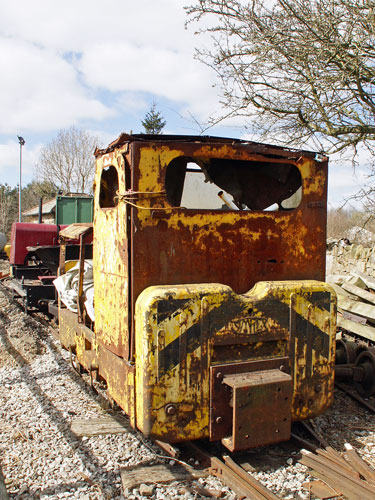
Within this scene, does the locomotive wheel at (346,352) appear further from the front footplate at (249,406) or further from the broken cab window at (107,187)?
the broken cab window at (107,187)

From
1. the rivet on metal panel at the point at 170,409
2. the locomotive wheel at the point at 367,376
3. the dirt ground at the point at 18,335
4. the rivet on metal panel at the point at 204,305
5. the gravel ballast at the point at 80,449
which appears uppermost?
the rivet on metal panel at the point at 204,305

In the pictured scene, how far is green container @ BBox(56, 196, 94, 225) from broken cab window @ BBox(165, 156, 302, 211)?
901 centimetres

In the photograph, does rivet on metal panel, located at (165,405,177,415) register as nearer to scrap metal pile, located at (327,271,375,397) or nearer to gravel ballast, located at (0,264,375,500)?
gravel ballast, located at (0,264,375,500)

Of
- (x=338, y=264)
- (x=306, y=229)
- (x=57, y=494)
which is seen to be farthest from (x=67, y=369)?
(x=338, y=264)

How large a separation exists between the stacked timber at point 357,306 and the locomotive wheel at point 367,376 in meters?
0.81

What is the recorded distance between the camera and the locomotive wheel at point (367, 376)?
488 centimetres

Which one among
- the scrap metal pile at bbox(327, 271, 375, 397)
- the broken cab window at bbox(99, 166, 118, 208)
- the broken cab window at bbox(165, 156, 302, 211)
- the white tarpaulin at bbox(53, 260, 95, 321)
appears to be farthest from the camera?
the white tarpaulin at bbox(53, 260, 95, 321)

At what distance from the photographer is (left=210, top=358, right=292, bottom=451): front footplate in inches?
125

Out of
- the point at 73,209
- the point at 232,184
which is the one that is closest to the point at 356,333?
the point at 232,184

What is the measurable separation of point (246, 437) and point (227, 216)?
1674mm

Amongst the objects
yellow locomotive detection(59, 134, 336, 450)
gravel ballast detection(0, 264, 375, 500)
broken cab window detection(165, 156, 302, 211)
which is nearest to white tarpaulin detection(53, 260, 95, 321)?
gravel ballast detection(0, 264, 375, 500)

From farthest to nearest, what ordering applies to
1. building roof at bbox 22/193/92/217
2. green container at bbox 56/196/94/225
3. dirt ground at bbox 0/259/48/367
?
building roof at bbox 22/193/92/217
green container at bbox 56/196/94/225
dirt ground at bbox 0/259/48/367

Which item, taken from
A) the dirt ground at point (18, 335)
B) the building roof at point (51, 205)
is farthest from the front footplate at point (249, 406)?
Result: the building roof at point (51, 205)

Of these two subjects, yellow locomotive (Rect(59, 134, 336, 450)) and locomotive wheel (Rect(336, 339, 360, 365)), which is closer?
yellow locomotive (Rect(59, 134, 336, 450))
